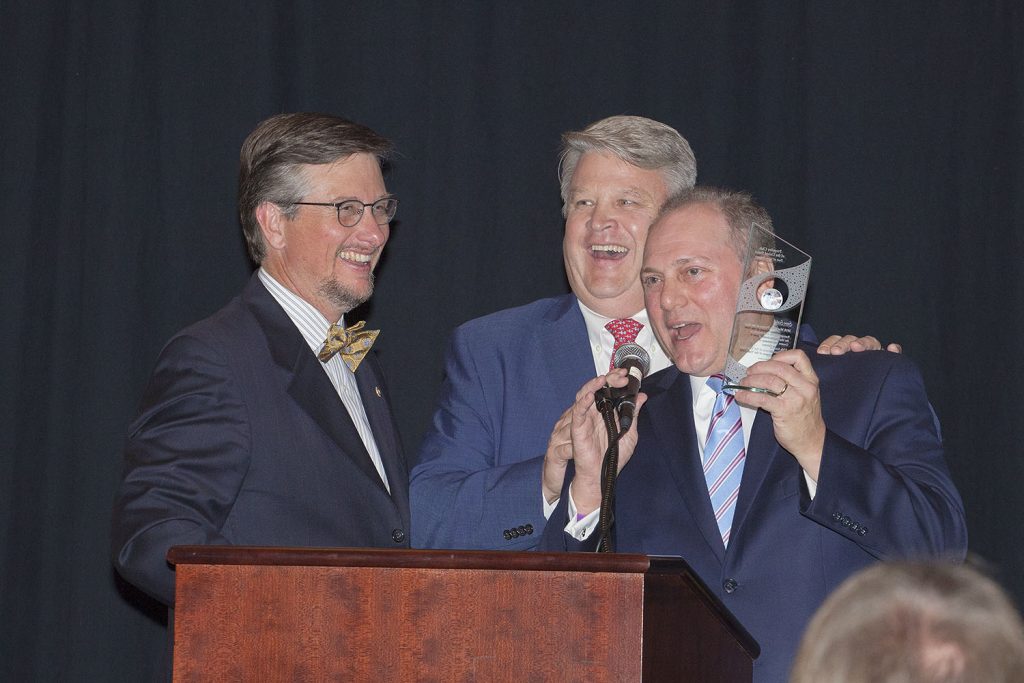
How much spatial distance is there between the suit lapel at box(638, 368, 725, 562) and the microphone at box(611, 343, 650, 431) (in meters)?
0.20

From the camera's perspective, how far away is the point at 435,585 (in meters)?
1.89

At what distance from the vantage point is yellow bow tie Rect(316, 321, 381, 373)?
326 centimetres

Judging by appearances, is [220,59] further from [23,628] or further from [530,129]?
[23,628]

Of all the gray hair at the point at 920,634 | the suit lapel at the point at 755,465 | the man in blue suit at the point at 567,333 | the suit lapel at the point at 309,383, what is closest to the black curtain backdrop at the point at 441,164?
the man in blue suit at the point at 567,333

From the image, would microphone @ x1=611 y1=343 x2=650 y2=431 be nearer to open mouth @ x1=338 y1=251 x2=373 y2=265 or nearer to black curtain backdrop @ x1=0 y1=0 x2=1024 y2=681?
open mouth @ x1=338 y1=251 x2=373 y2=265

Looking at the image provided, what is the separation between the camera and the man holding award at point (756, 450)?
2.47m

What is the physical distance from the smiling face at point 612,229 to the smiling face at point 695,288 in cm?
52

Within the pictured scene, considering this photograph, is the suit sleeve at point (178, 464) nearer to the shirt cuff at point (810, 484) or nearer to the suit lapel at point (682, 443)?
the suit lapel at point (682, 443)

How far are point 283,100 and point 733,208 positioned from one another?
238cm

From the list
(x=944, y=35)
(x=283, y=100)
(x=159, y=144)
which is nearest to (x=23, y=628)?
(x=159, y=144)

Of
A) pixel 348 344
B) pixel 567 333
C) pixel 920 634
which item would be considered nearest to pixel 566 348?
pixel 567 333

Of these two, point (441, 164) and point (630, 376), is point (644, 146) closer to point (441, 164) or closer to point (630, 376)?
point (630, 376)

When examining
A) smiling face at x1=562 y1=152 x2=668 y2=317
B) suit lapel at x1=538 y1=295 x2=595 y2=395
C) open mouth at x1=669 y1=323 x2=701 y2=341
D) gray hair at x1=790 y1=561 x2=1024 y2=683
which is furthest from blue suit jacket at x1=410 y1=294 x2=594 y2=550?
gray hair at x1=790 y1=561 x2=1024 y2=683

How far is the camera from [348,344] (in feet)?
11.0
